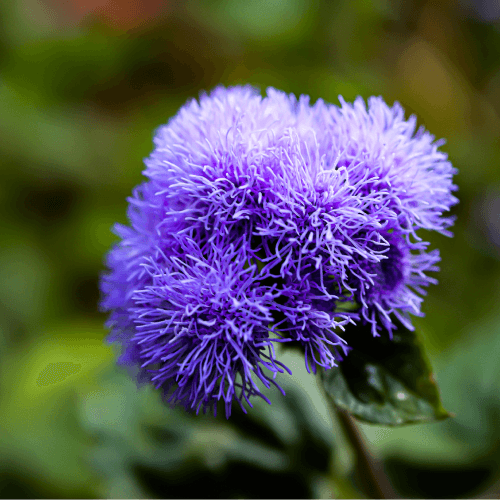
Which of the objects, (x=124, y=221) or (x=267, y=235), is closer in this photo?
(x=267, y=235)

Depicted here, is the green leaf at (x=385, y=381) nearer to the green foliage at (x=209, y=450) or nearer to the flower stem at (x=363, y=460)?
the flower stem at (x=363, y=460)

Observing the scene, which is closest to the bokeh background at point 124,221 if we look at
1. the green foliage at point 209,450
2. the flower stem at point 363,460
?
the green foliage at point 209,450

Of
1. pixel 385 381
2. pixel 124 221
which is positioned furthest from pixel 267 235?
pixel 124 221

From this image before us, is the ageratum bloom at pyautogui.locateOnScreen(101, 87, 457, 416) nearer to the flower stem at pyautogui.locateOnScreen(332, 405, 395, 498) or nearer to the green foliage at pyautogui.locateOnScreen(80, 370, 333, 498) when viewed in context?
the flower stem at pyautogui.locateOnScreen(332, 405, 395, 498)

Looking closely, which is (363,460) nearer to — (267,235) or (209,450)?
(209,450)

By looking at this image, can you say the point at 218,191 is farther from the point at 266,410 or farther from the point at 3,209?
the point at 3,209

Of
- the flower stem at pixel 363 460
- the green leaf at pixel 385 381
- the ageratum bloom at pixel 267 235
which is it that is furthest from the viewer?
the flower stem at pixel 363 460
